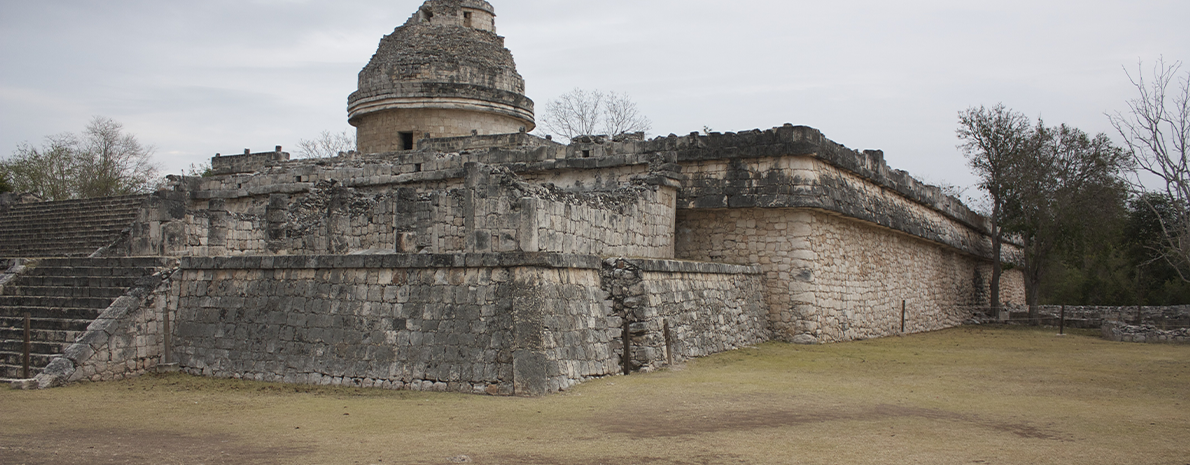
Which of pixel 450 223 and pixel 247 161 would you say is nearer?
pixel 450 223

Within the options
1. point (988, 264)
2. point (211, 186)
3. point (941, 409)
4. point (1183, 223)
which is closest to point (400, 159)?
point (211, 186)

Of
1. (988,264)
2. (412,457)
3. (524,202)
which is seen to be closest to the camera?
(412,457)

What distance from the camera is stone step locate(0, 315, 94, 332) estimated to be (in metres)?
11.5

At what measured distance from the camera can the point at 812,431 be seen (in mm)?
7355

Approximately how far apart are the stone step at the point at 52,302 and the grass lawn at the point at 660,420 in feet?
4.63

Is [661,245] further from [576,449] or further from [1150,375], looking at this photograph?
[576,449]

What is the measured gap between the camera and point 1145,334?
18203 mm

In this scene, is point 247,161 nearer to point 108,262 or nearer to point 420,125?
point 420,125

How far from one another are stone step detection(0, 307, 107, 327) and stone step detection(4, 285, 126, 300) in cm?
36

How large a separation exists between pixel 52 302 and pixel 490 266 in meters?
6.91

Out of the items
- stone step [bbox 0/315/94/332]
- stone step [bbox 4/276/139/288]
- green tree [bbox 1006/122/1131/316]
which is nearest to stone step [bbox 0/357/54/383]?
stone step [bbox 0/315/94/332]

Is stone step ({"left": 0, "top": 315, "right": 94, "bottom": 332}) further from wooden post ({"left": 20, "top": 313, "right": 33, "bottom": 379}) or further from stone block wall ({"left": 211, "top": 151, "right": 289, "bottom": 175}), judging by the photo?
stone block wall ({"left": 211, "top": 151, "right": 289, "bottom": 175})

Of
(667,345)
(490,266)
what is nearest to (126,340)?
(490,266)

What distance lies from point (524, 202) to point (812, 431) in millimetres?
4387
